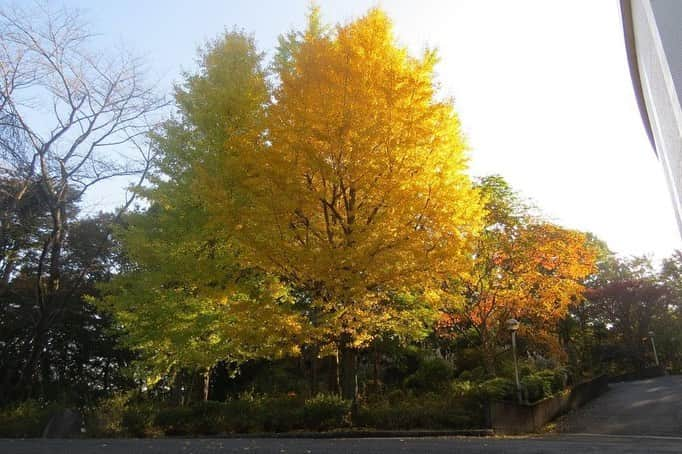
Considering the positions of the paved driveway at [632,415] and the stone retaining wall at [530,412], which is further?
the paved driveway at [632,415]

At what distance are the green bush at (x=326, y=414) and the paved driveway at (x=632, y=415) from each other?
6.37 meters

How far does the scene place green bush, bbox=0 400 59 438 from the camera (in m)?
11.5

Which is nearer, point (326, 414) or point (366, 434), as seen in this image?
point (366, 434)

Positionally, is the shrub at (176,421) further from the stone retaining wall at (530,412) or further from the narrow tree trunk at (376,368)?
the narrow tree trunk at (376,368)

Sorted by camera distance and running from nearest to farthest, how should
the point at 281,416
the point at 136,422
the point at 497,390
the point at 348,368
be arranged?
the point at 348,368
the point at 281,416
the point at 136,422
the point at 497,390

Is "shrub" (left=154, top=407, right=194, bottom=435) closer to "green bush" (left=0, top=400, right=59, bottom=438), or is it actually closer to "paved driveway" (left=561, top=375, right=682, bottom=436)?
"green bush" (left=0, top=400, right=59, bottom=438)

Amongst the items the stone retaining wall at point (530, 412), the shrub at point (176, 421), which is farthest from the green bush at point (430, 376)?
the shrub at point (176, 421)

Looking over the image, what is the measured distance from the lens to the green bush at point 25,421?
11.5 m

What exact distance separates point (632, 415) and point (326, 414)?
9.87 metres

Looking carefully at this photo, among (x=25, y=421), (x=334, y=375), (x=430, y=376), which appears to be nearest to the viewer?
(x=25, y=421)

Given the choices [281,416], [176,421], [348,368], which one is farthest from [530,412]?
[176,421]

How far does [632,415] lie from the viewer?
1402cm

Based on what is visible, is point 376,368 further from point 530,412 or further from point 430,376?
point 530,412

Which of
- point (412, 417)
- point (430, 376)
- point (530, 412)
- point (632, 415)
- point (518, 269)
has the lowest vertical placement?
point (632, 415)
